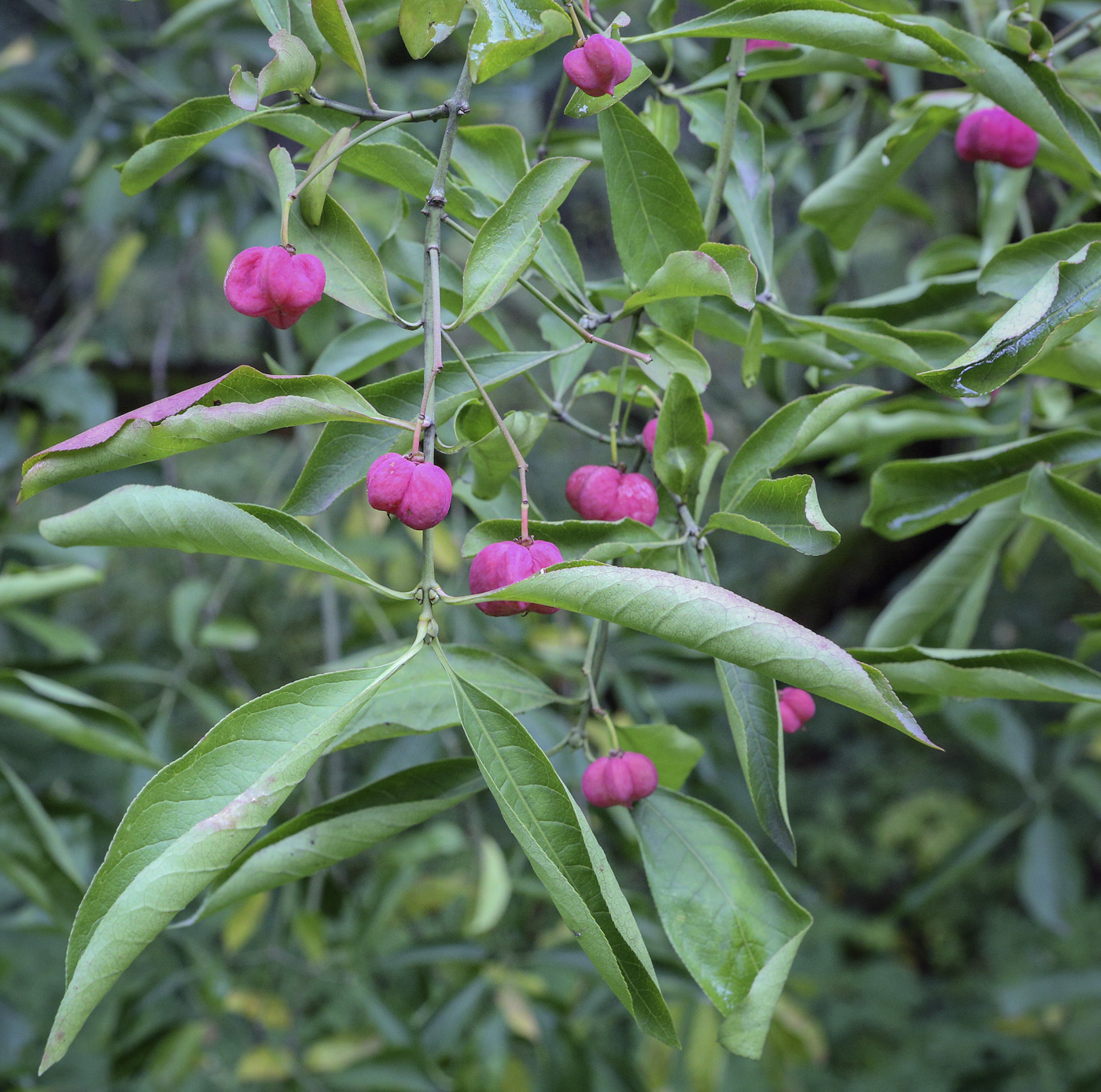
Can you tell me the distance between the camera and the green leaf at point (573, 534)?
0.51 m

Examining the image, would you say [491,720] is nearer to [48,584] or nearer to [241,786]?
[241,786]

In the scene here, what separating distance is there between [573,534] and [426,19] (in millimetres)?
265

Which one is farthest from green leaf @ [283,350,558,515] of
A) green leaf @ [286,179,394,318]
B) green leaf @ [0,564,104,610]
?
green leaf @ [0,564,104,610]

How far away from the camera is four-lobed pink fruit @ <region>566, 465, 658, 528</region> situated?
1.80 ft

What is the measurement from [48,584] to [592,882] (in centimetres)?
73

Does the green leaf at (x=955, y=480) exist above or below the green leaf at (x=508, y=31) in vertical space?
below

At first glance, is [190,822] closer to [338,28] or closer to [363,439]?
[363,439]

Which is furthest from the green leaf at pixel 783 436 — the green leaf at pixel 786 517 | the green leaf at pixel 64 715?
the green leaf at pixel 64 715

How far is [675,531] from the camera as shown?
57 centimetres

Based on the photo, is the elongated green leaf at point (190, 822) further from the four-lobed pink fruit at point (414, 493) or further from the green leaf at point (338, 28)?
the green leaf at point (338, 28)

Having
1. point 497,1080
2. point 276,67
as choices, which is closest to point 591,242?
point 497,1080

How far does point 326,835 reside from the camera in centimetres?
51

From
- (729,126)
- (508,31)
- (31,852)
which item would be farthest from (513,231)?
(31,852)

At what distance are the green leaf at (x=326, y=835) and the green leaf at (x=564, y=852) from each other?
3.3 inches
